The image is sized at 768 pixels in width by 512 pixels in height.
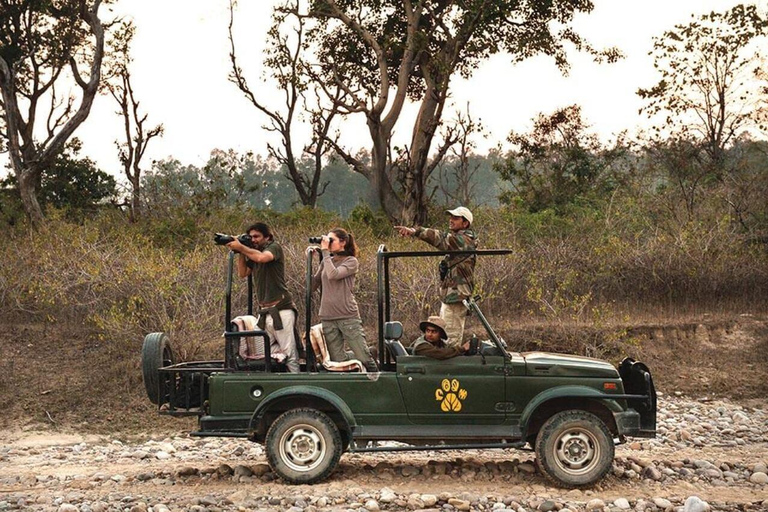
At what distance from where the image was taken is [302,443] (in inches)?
335

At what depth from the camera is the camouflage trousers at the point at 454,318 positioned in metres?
9.80

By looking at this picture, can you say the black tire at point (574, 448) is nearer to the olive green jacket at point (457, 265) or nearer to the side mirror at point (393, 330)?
the side mirror at point (393, 330)

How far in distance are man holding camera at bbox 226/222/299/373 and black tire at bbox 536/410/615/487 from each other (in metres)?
2.33

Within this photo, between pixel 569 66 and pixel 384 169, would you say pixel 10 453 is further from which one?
pixel 569 66

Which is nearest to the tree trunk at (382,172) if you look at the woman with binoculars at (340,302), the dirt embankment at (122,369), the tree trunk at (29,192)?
the tree trunk at (29,192)

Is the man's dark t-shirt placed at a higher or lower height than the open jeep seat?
higher

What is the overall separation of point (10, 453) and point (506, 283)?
8.79 m

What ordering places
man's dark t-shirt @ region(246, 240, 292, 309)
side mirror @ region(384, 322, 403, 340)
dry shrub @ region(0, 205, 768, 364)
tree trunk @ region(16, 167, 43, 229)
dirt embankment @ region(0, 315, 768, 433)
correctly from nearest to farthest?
side mirror @ region(384, 322, 403, 340), man's dark t-shirt @ region(246, 240, 292, 309), dirt embankment @ region(0, 315, 768, 433), dry shrub @ region(0, 205, 768, 364), tree trunk @ region(16, 167, 43, 229)

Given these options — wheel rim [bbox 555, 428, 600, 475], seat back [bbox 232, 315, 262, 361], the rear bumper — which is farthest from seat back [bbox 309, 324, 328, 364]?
the rear bumper

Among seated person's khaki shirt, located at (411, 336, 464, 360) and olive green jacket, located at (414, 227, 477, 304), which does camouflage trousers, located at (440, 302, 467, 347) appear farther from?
seated person's khaki shirt, located at (411, 336, 464, 360)

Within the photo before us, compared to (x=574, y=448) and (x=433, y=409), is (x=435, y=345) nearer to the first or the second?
(x=433, y=409)

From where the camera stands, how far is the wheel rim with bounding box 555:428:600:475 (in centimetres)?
843

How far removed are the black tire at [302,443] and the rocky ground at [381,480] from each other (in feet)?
0.43

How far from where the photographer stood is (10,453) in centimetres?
1164
